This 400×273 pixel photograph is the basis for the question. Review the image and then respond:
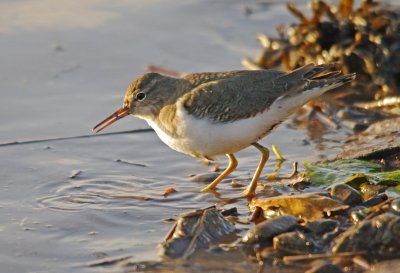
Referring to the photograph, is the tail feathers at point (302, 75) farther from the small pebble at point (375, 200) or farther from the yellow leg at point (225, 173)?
the small pebble at point (375, 200)

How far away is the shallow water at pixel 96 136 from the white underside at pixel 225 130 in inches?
18.6

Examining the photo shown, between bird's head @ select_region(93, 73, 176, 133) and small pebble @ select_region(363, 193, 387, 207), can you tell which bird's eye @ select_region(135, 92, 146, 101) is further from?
small pebble @ select_region(363, 193, 387, 207)

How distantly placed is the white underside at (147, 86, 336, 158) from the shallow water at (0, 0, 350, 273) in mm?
472

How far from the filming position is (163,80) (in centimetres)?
765

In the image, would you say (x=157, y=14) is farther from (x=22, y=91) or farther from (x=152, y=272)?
(x=152, y=272)

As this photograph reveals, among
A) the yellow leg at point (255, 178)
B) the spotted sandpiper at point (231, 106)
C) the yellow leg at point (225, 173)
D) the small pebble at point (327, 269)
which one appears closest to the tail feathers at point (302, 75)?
the spotted sandpiper at point (231, 106)

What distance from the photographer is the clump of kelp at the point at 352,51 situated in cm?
950

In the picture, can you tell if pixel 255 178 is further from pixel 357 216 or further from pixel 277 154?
pixel 357 216

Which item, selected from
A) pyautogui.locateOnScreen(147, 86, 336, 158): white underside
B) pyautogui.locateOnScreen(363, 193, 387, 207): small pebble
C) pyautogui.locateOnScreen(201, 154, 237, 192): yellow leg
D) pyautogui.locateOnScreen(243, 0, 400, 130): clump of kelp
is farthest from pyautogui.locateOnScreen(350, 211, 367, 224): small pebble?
pyautogui.locateOnScreen(243, 0, 400, 130): clump of kelp

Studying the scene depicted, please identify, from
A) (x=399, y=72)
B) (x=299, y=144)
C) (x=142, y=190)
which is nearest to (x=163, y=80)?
(x=142, y=190)

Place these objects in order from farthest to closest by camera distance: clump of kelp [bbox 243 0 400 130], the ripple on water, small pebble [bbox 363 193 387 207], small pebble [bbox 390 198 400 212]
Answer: clump of kelp [bbox 243 0 400 130] < the ripple on water < small pebble [bbox 363 193 387 207] < small pebble [bbox 390 198 400 212]

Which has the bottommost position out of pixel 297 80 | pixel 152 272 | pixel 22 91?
pixel 22 91

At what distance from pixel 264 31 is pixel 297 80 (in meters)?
4.52

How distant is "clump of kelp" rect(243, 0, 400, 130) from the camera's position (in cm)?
950
